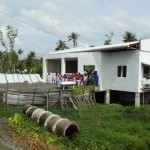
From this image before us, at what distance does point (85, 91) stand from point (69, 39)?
47698mm

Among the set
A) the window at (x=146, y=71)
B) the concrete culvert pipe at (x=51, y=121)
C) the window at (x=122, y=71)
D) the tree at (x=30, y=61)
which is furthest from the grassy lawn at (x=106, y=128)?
the tree at (x=30, y=61)

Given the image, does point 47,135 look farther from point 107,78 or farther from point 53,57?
point 53,57

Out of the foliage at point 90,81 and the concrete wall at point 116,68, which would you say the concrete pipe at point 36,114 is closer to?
the foliage at point 90,81

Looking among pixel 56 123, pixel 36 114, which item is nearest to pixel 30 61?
pixel 36 114

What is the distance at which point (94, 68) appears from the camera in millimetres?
26953

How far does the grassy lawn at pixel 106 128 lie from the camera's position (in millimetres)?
12719

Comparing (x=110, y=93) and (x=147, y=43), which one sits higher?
(x=147, y=43)

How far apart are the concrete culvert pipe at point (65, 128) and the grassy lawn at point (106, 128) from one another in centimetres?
32

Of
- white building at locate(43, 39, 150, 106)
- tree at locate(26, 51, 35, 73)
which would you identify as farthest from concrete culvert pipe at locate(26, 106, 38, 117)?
tree at locate(26, 51, 35, 73)

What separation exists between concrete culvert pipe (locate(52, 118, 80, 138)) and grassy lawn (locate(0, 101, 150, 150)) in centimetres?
32

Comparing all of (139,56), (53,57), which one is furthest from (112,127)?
(53,57)

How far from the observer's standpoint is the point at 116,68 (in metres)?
26.7

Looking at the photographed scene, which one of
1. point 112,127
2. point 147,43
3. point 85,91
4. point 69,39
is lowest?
point 112,127

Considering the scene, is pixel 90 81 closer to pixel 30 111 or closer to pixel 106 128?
pixel 106 128
